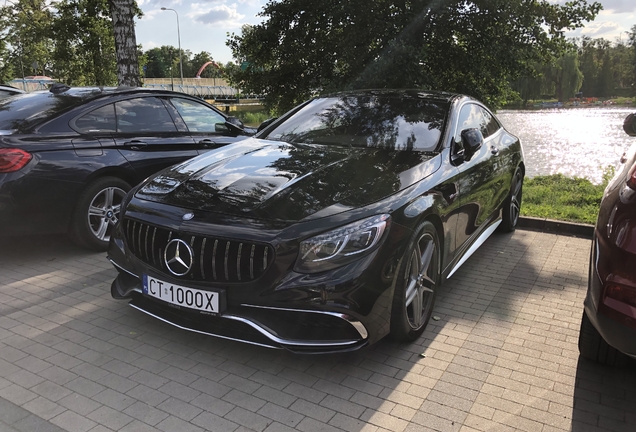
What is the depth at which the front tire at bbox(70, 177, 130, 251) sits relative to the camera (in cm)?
508

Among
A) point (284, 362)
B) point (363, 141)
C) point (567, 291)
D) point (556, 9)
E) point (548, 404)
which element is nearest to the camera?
point (548, 404)

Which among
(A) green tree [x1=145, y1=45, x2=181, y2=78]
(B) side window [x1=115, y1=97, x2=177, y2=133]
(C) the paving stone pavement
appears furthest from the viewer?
(A) green tree [x1=145, y1=45, x2=181, y2=78]

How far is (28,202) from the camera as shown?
4676mm

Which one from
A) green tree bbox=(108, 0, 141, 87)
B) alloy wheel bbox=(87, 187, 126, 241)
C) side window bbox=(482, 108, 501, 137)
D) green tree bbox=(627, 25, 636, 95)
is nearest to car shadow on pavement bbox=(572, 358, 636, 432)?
side window bbox=(482, 108, 501, 137)

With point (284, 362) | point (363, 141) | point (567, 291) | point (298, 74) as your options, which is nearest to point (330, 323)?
point (284, 362)

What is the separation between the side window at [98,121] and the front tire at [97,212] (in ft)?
1.63

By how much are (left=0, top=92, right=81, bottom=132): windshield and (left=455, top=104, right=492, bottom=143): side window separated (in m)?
3.64

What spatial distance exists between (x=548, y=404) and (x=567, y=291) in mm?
1899

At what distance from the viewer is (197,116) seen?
6.36 metres

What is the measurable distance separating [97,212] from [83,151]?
23.7 inches

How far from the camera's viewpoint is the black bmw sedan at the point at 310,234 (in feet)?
9.48

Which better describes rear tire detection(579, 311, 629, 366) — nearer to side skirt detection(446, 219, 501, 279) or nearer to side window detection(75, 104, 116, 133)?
side skirt detection(446, 219, 501, 279)

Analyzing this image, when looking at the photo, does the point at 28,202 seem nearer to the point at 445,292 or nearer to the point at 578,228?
the point at 445,292

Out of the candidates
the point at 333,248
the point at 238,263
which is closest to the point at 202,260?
the point at 238,263
